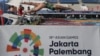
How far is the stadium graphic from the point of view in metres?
6.34

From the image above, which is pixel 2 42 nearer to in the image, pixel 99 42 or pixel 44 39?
pixel 44 39

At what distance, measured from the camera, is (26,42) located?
250 inches

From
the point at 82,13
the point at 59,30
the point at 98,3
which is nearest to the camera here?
the point at 59,30

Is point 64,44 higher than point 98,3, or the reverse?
point 64,44

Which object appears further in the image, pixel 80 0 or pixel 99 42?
pixel 80 0

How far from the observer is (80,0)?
742 inches

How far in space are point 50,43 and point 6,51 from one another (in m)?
0.80

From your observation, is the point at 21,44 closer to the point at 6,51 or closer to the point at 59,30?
the point at 6,51

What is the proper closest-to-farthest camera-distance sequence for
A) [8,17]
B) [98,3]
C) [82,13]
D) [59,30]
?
[59,30] → [8,17] → [82,13] → [98,3]

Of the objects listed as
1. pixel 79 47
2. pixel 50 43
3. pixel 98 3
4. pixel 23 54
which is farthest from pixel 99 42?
pixel 98 3

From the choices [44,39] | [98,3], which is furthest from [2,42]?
[98,3]

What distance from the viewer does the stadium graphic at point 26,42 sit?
6.34 meters

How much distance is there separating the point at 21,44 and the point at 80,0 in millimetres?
12772

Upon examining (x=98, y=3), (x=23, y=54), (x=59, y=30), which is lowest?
(x=98, y=3)
